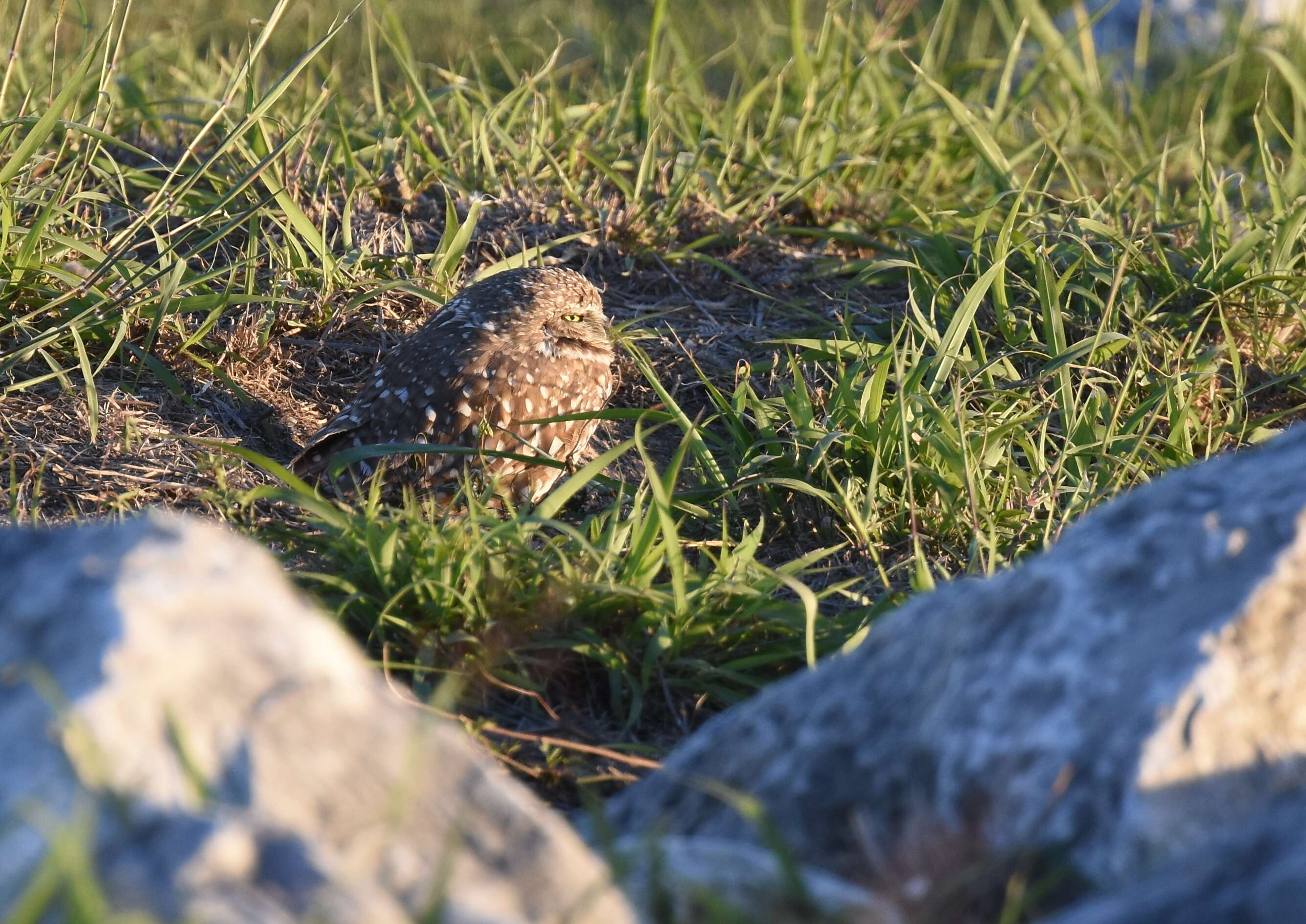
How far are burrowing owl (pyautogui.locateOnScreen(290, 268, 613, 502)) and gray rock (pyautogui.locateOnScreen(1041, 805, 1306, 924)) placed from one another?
6.85 feet

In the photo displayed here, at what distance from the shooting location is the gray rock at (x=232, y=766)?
1.11 meters

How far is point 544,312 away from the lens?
3654mm

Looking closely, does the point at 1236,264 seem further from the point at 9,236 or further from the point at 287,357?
the point at 9,236

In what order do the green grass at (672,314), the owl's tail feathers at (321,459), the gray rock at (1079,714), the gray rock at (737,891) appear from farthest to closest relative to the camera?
the owl's tail feathers at (321,459) → the green grass at (672,314) → the gray rock at (1079,714) → the gray rock at (737,891)

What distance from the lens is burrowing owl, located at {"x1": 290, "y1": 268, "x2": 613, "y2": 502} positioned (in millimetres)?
3369

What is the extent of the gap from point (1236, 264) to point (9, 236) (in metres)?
3.58

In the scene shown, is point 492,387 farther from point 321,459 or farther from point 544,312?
point 321,459

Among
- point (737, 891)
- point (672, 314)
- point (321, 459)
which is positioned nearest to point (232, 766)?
point (737, 891)

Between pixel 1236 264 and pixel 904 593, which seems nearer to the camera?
pixel 904 593

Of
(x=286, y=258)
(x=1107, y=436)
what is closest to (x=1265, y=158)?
(x=1107, y=436)

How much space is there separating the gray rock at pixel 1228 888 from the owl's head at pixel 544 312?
2.55 meters

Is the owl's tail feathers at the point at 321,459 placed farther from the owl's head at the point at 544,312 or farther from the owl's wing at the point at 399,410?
the owl's head at the point at 544,312

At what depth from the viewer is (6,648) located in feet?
4.42

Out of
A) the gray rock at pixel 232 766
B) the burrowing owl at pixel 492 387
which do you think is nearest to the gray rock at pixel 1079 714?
the gray rock at pixel 232 766
